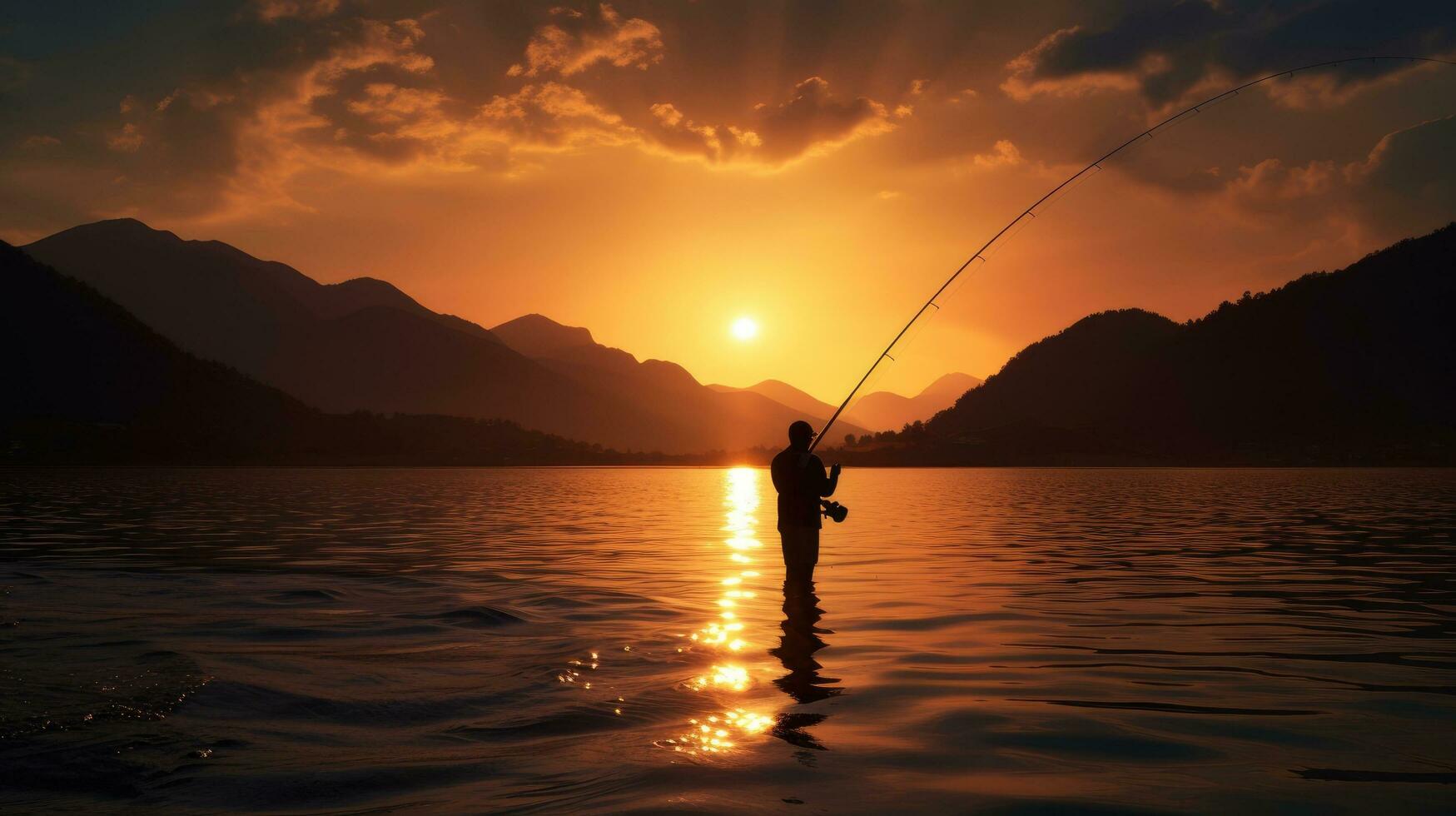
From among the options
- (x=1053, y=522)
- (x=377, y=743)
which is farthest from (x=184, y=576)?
(x=1053, y=522)

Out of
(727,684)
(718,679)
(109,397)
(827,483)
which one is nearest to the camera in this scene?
(727,684)

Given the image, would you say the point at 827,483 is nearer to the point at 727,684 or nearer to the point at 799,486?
the point at 799,486

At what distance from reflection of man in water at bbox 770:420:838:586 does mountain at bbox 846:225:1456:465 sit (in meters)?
167

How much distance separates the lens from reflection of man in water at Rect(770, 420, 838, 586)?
13023 millimetres

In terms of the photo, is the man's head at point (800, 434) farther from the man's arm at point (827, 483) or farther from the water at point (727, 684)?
the water at point (727, 684)

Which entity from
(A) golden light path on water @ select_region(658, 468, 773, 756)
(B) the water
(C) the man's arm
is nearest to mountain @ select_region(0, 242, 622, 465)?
(B) the water

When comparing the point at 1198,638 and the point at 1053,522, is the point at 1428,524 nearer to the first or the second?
the point at 1053,522

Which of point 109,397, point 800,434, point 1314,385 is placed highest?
point 1314,385

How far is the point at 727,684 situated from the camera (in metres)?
7.94

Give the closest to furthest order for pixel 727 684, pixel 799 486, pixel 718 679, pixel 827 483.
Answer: pixel 727 684 < pixel 718 679 < pixel 827 483 < pixel 799 486

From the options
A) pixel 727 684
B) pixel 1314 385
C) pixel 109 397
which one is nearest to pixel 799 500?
pixel 727 684

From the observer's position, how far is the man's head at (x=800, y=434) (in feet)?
41.9

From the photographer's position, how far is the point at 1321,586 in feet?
47.3

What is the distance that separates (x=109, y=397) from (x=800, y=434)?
559 ft
